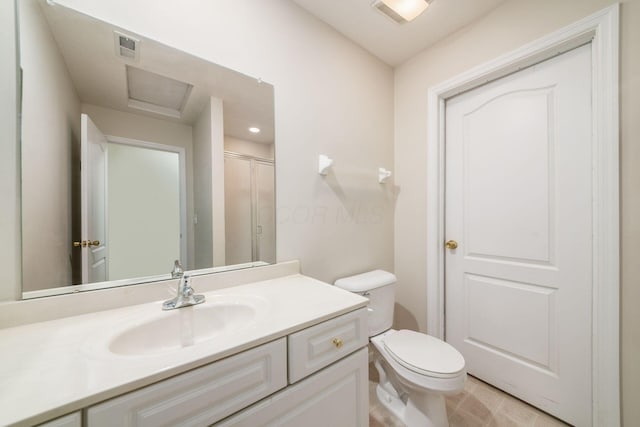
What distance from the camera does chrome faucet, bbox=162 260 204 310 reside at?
90cm

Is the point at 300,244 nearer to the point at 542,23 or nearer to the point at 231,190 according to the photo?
the point at 231,190

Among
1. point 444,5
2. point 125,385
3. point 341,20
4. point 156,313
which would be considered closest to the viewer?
point 125,385

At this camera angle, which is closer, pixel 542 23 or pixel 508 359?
pixel 542 23

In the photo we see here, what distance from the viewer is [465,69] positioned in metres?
1.55

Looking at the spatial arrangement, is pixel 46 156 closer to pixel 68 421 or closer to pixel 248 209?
pixel 248 209

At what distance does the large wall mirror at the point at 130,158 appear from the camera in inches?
32.0

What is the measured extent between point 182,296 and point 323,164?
0.98 meters

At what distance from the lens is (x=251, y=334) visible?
691mm

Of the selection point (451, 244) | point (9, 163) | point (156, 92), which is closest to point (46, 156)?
point (9, 163)

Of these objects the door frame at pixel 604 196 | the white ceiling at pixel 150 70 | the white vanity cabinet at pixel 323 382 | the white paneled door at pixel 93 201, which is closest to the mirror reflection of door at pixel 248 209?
the white ceiling at pixel 150 70

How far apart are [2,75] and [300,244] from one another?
1253 mm

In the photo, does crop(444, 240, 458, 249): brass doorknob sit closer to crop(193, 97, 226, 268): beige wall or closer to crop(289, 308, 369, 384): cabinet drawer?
crop(289, 308, 369, 384): cabinet drawer

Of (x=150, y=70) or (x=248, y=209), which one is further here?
(x=248, y=209)

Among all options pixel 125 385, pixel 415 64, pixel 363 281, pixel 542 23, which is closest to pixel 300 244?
pixel 363 281
